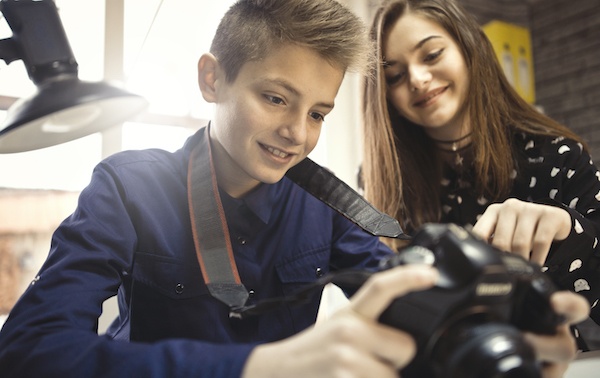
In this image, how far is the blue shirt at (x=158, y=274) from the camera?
0.46m

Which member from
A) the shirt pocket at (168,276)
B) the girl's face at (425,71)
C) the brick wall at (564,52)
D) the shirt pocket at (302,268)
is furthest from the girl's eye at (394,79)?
the brick wall at (564,52)

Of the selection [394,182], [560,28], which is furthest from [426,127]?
[560,28]

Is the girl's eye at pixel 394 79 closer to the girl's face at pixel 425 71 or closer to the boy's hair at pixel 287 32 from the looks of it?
the girl's face at pixel 425 71

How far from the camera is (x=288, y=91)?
2.33 ft

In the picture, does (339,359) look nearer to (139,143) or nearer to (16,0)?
(16,0)

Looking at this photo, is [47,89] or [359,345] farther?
[47,89]

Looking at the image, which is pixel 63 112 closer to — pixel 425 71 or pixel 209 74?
pixel 209 74

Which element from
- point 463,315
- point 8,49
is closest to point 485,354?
point 463,315

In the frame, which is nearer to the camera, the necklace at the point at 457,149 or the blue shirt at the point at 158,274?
the blue shirt at the point at 158,274

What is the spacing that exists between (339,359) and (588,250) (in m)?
0.59

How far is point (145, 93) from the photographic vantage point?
142cm

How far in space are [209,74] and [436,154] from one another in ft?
1.85

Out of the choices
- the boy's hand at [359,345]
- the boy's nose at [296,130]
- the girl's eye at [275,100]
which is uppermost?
the girl's eye at [275,100]

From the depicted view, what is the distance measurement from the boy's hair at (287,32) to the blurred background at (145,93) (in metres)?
0.21
